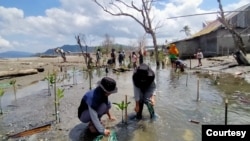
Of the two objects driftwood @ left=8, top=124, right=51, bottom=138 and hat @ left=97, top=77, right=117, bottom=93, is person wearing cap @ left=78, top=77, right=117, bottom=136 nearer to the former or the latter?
hat @ left=97, top=77, right=117, bottom=93

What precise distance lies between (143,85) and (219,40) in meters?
26.2

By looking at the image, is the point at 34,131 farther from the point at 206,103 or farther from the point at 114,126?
the point at 206,103

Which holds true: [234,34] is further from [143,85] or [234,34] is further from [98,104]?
[98,104]

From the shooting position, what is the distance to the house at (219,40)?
3100cm

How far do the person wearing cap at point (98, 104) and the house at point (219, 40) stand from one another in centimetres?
2538

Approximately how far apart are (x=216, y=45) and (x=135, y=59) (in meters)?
11.6

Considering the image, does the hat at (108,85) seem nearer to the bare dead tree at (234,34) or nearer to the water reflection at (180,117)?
the water reflection at (180,117)

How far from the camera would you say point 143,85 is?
728 cm

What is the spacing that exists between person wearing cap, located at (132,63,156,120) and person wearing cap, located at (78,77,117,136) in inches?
44.2

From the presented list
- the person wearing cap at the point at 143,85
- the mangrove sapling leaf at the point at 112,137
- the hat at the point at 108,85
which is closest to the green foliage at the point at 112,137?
the mangrove sapling leaf at the point at 112,137

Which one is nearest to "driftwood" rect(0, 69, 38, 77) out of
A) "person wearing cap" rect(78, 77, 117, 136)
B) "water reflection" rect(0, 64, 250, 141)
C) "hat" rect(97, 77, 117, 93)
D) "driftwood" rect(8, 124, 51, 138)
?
"water reflection" rect(0, 64, 250, 141)

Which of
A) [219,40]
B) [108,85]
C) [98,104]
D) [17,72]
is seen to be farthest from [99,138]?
[219,40]

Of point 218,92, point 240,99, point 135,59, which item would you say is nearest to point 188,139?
point 240,99

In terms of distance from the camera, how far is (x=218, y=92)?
1204 centimetres
